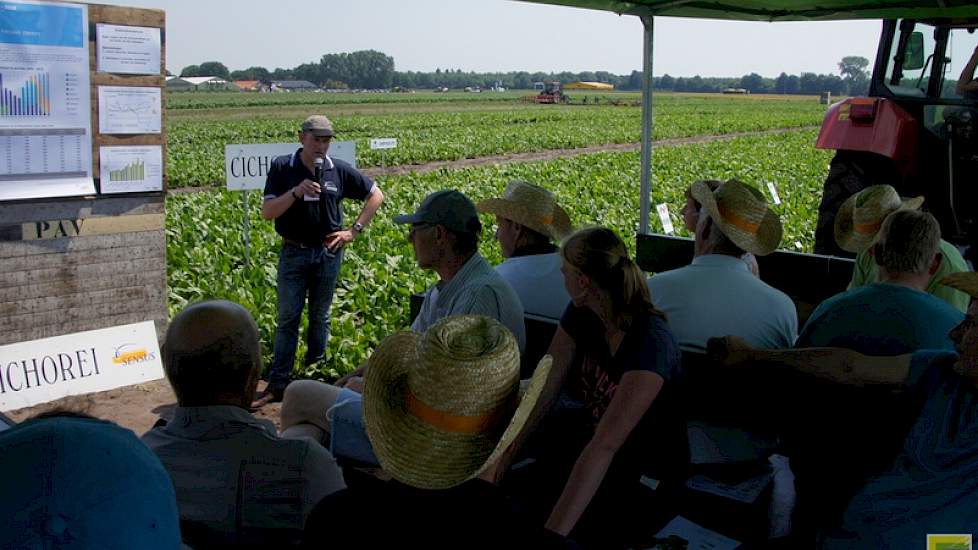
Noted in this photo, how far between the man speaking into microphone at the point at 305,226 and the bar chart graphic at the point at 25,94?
135 cm

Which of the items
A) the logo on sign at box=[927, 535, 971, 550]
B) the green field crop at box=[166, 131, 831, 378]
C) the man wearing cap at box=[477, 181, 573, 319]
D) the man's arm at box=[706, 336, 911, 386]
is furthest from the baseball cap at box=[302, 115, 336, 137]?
the logo on sign at box=[927, 535, 971, 550]

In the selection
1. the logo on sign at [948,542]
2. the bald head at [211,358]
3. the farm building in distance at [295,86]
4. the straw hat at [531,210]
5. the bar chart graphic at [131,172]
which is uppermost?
the farm building in distance at [295,86]

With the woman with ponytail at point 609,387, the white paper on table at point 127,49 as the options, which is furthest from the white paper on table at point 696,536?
the white paper on table at point 127,49

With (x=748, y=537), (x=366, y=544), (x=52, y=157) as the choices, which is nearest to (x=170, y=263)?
(x=52, y=157)

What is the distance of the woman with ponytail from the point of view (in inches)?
101

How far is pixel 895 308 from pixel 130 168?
4647 mm

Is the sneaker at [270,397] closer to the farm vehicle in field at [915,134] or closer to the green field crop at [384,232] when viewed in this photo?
the green field crop at [384,232]

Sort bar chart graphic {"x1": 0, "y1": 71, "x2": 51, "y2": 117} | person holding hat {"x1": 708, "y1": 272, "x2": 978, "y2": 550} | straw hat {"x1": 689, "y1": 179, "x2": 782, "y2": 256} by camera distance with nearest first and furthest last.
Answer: person holding hat {"x1": 708, "y1": 272, "x2": 978, "y2": 550} → straw hat {"x1": 689, "y1": 179, "x2": 782, "y2": 256} → bar chart graphic {"x1": 0, "y1": 71, "x2": 51, "y2": 117}

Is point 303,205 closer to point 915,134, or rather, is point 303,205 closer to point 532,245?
point 532,245

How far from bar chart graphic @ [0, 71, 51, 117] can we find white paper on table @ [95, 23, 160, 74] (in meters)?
0.37

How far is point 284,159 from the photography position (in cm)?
572

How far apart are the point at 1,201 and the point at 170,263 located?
3.64 m

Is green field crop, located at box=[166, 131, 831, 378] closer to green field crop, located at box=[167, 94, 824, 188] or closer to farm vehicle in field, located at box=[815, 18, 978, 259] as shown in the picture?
farm vehicle in field, located at box=[815, 18, 978, 259]

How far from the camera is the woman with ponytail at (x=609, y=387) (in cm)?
256
